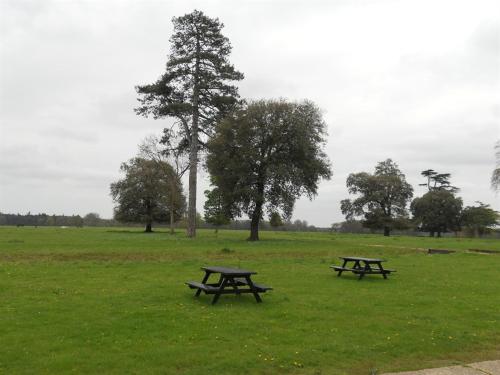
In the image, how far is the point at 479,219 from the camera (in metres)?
85.2

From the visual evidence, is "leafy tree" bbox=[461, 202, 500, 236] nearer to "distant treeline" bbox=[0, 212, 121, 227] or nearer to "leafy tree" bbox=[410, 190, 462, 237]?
"leafy tree" bbox=[410, 190, 462, 237]

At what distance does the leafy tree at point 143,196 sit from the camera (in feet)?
237

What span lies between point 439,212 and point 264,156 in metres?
61.2

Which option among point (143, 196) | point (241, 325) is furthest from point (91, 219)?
point (241, 325)

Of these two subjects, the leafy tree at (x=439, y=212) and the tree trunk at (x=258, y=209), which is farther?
the leafy tree at (x=439, y=212)

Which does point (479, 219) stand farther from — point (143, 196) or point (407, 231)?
point (143, 196)

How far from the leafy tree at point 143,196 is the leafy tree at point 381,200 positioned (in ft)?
111

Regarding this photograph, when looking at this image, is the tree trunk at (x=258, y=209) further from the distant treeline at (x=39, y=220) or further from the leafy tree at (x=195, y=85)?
the distant treeline at (x=39, y=220)

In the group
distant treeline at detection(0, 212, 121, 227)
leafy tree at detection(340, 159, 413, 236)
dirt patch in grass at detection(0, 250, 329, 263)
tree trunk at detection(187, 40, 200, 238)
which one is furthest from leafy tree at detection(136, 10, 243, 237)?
distant treeline at detection(0, 212, 121, 227)

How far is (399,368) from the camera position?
6621 millimetres

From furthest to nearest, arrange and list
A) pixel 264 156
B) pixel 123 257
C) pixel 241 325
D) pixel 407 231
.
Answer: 1. pixel 407 231
2. pixel 264 156
3. pixel 123 257
4. pixel 241 325

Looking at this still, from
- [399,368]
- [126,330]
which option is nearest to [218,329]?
[126,330]

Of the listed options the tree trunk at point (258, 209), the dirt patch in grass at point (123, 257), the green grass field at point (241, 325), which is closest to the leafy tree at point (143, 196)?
the tree trunk at point (258, 209)

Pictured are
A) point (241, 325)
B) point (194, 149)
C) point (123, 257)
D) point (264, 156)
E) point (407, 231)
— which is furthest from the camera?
point (407, 231)
